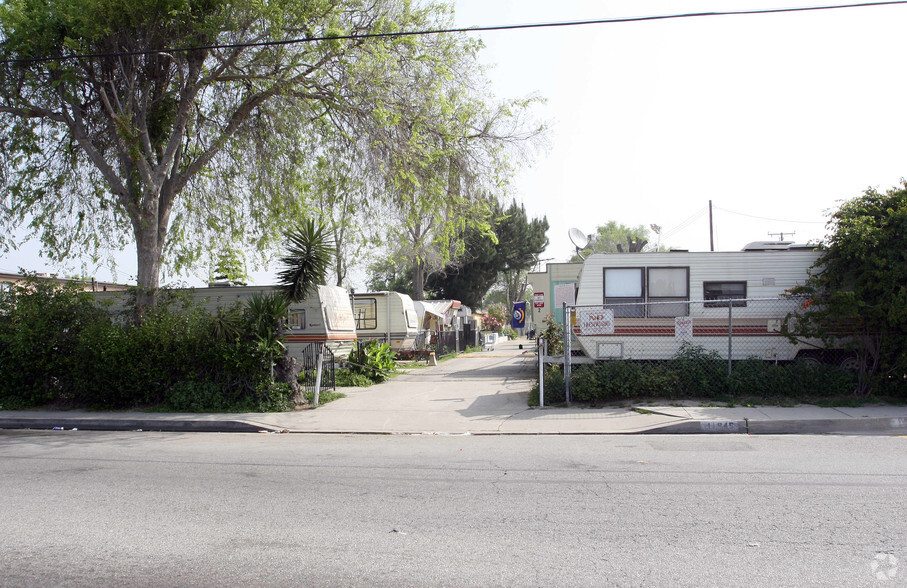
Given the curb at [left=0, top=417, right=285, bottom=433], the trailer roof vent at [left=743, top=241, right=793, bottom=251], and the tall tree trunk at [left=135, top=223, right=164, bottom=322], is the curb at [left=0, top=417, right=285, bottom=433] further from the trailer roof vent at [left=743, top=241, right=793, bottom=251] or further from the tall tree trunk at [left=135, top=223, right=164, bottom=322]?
the trailer roof vent at [left=743, top=241, right=793, bottom=251]

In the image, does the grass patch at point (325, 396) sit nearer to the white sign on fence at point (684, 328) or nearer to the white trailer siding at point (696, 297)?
the white trailer siding at point (696, 297)

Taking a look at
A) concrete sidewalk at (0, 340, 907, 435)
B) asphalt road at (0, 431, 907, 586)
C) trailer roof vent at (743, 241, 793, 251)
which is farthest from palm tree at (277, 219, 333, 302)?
trailer roof vent at (743, 241, 793, 251)

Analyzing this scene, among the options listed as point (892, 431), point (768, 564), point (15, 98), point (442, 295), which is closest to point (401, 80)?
point (15, 98)

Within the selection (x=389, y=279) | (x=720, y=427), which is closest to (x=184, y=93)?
(x=720, y=427)

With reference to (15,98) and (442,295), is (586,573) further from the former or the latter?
(442,295)

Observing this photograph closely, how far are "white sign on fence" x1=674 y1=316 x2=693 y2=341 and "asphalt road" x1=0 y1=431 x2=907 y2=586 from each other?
13.0ft

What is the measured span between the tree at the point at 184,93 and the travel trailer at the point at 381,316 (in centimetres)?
950

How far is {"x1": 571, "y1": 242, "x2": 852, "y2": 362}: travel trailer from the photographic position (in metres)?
13.0

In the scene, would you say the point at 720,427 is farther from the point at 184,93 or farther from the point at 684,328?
the point at 184,93

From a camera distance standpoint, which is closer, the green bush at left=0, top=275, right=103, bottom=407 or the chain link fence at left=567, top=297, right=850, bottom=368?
the chain link fence at left=567, top=297, right=850, bottom=368

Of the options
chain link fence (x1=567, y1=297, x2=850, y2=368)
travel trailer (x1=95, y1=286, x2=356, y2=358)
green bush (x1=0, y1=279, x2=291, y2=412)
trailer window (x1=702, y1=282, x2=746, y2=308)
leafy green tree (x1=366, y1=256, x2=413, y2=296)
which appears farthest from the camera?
leafy green tree (x1=366, y1=256, x2=413, y2=296)

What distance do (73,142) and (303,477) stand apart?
12.8 metres

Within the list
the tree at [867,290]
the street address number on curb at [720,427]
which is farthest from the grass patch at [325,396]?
the tree at [867,290]

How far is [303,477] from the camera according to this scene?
7.47 meters
